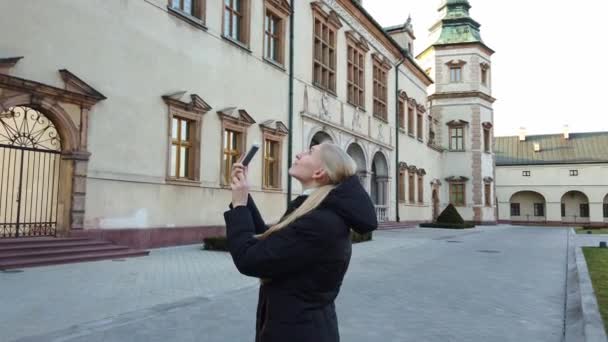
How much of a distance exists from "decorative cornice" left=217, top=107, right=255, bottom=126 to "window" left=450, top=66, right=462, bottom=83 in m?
31.9

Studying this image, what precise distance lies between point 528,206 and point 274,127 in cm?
5484

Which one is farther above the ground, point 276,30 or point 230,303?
point 276,30

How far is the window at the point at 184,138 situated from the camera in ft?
46.8

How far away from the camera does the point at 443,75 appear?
4512cm

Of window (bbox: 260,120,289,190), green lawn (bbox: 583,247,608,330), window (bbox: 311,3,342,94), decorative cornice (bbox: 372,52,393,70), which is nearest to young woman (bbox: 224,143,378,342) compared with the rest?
green lawn (bbox: 583,247,608,330)

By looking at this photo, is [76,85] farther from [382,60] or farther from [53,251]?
[382,60]

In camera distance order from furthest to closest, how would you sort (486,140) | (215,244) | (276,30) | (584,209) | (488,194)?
(584,209), (486,140), (488,194), (276,30), (215,244)

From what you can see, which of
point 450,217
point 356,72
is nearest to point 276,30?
point 356,72

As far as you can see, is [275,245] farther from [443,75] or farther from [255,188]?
[443,75]

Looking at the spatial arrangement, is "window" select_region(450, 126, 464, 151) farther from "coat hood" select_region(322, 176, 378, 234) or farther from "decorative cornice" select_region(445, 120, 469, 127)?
"coat hood" select_region(322, 176, 378, 234)

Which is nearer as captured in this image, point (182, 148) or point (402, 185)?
point (182, 148)

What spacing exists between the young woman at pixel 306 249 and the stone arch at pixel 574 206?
6820 cm

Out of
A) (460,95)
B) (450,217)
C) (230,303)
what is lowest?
(230,303)

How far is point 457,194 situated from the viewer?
44.8m
